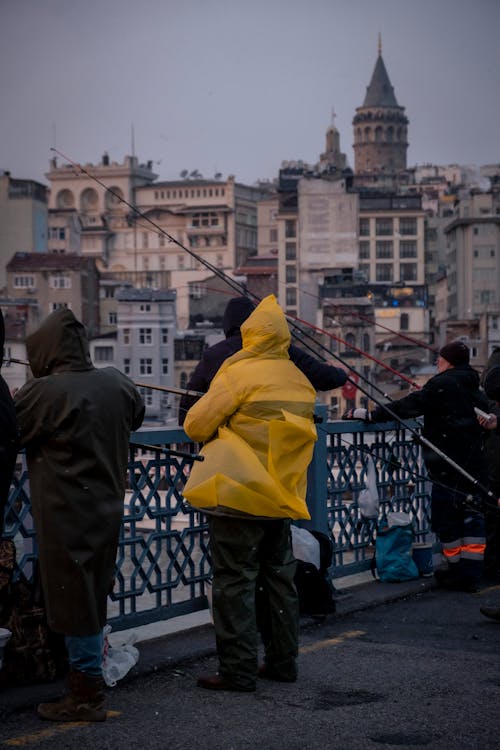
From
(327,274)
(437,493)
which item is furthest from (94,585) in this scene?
(327,274)

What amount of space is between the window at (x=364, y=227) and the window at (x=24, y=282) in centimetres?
4436

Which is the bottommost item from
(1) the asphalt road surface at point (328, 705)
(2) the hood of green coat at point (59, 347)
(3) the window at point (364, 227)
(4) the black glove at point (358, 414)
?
(1) the asphalt road surface at point (328, 705)

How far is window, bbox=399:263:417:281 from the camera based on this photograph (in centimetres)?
15112

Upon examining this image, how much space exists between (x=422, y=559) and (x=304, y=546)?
214cm

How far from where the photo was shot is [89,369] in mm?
5324

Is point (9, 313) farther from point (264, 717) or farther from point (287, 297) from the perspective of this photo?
point (264, 717)

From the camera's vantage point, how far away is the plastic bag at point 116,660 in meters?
5.76

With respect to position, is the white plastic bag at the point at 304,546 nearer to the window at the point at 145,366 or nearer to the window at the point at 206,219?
the window at the point at 145,366

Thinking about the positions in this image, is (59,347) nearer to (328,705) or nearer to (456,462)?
(328,705)

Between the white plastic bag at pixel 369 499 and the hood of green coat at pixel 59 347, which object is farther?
the white plastic bag at pixel 369 499

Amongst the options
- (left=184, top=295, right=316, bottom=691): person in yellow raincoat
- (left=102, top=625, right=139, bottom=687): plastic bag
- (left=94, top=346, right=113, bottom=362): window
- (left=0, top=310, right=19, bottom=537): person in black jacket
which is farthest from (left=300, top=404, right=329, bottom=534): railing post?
(left=94, top=346, right=113, bottom=362): window

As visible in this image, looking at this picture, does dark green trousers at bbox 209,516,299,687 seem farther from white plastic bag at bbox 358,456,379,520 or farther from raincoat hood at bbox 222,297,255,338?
white plastic bag at bbox 358,456,379,520

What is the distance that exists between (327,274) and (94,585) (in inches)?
5064

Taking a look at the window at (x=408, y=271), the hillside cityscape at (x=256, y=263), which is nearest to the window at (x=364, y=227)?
the hillside cityscape at (x=256, y=263)
